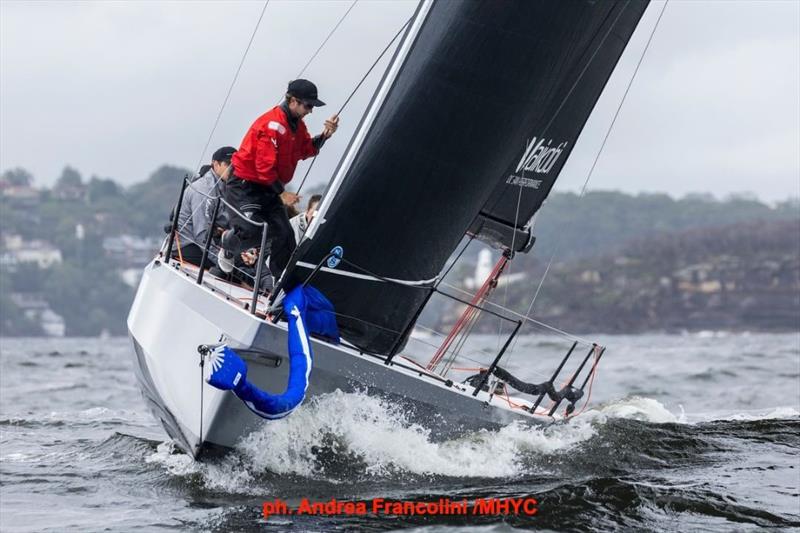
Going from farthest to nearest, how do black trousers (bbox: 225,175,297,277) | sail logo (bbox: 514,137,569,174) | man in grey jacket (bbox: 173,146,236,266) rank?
sail logo (bbox: 514,137,569,174) → man in grey jacket (bbox: 173,146,236,266) → black trousers (bbox: 225,175,297,277)

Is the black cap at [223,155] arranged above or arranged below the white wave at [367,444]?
above

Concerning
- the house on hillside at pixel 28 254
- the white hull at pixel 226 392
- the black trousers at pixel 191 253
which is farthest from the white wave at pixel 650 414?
the house on hillside at pixel 28 254

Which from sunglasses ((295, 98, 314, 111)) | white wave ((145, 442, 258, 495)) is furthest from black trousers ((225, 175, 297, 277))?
white wave ((145, 442, 258, 495))

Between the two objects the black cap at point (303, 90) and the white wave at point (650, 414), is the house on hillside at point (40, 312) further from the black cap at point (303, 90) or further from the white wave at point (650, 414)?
the black cap at point (303, 90)

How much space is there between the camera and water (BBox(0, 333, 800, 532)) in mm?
5648

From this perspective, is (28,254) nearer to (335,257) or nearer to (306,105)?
(306,105)

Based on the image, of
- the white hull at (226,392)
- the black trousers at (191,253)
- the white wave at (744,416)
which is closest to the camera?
the white hull at (226,392)

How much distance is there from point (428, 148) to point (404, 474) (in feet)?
5.66

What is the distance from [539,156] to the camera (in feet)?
26.2

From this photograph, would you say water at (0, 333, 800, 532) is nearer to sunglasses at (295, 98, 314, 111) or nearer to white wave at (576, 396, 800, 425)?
white wave at (576, 396, 800, 425)

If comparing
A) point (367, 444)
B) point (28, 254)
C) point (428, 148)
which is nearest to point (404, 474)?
point (367, 444)

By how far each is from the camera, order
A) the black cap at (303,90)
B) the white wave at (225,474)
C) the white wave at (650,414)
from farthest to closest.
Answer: the white wave at (650,414), the black cap at (303,90), the white wave at (225,474)

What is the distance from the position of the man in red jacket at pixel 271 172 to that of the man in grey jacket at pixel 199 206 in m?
0.33

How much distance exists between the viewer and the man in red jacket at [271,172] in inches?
257
